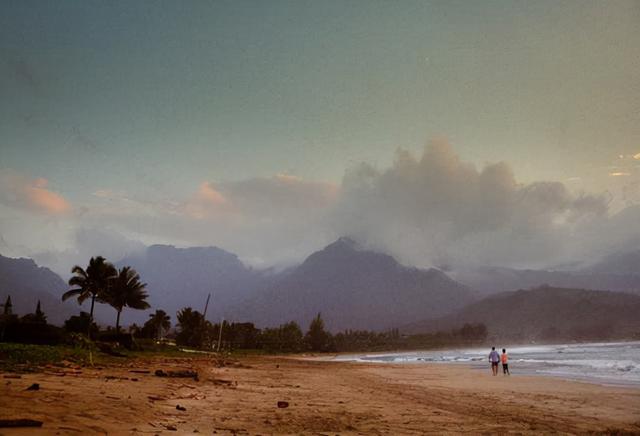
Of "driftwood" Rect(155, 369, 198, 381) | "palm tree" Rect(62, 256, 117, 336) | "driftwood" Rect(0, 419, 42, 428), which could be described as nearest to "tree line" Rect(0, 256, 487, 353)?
"palm tree" Rect(62, 256, 117, 336)

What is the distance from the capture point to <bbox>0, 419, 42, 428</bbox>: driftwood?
595cm

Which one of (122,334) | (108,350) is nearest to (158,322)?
(122,334)

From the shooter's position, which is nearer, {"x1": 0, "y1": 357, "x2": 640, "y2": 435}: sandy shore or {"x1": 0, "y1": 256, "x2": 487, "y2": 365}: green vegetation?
{"x1": 0, "y1": 357, "x2": 640, "y2": 435}: sandy shore

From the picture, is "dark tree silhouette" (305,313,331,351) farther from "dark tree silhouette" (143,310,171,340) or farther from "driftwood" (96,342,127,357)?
"driftwood" (96,342,127,357)

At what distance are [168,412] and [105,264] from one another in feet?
164

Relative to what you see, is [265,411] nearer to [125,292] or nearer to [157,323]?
[125,292]

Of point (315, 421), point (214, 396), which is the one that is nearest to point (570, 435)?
point (315, 421)

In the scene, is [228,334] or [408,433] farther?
[228,334]

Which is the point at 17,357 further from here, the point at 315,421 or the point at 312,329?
the point at 312,329

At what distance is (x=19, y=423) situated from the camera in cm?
604

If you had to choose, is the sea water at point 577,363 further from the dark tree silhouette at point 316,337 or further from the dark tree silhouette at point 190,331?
the dark tree silhouette at point 316,337

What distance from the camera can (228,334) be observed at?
101062mm

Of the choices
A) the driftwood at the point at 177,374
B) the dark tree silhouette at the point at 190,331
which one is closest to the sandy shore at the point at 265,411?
the driftwood at the point at 177,374

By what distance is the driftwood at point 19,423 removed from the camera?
19.5 ft
